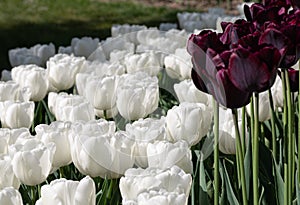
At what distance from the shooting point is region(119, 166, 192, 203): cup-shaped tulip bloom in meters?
1.27

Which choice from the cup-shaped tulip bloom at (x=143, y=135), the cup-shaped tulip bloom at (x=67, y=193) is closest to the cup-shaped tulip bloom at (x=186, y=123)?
the cup-shaped tulip bloom at (x=143, y=135)

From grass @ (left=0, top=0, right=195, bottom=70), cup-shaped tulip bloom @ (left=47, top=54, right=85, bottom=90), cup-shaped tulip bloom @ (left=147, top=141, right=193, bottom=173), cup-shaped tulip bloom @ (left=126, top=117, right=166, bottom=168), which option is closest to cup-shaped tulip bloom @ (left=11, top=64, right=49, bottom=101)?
cup-shaped tulip bloom @ (left=47, top=54, right=85, bottom=90)

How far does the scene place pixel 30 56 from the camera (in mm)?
3004

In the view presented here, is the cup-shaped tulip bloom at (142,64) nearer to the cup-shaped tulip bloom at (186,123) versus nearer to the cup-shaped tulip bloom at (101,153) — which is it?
the cup-shaped tulip bloom at (186,123)

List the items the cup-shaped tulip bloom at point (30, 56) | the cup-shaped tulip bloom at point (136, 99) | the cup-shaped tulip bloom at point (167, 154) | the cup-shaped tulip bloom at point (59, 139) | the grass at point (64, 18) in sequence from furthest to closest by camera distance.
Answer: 1. the grass at point (64, 18)
2. the cup-shaped tulip bloom at point (30, 56)
3. the cup-shaped tulip bloom at point (136, 99)
4. the cup-shaped tulip bloom at point (59, 139)
5. the cup-shaped tulip bloom at point (167, 154)

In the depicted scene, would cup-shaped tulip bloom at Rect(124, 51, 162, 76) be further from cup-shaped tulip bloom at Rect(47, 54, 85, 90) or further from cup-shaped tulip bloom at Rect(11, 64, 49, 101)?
cup-shaped tulip bloom at Rect(11, 64, 49, 101)

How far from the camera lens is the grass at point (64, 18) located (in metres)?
6.78

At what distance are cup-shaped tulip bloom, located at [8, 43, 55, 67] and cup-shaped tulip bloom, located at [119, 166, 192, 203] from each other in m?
1.73

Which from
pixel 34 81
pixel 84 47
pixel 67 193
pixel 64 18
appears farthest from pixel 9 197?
pixel 64 18

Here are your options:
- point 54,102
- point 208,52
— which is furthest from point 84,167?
point 54,102

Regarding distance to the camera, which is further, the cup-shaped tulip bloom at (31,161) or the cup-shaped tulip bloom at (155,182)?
the cup-shaped tulip bloom at (31,161)

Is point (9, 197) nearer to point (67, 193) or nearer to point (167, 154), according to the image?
point (67, 193)

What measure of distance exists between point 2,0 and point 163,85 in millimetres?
6291

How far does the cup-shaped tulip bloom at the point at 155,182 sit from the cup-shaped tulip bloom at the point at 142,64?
125 centimetres
